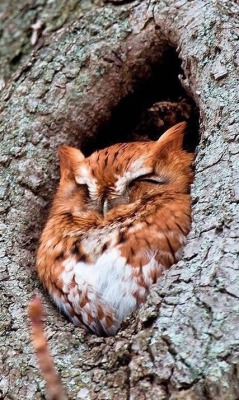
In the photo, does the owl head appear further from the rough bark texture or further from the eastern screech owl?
the rough bark texture

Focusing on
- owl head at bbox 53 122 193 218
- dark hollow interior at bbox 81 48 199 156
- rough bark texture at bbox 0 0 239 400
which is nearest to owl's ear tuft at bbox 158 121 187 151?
owl head at bbox 53 122 193 218

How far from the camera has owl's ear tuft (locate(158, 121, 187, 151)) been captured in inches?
109

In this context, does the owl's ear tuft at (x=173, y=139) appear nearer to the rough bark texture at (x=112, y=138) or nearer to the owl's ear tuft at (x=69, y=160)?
the rough bark texture at (x=112, y=138)

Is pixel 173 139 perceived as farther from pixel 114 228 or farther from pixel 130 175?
pixel 114 228

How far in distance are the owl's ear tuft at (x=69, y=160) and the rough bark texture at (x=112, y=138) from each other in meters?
0.14

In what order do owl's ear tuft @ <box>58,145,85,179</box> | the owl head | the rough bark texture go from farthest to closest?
1. owl's ear tuft @ <box>58,145,85,179</box>
2. the owl head
3. the rough bark texture

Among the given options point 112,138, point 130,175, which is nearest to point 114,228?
point 130,175

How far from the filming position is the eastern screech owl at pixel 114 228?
239cm

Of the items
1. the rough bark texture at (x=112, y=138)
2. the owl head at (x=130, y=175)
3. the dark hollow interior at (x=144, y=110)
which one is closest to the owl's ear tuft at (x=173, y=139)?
the owl head at (x=130, y=175)

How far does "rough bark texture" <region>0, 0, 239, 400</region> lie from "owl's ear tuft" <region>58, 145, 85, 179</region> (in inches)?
5.3

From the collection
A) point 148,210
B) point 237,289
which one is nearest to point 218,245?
point 237,289

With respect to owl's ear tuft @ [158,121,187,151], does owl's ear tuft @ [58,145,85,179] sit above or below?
above

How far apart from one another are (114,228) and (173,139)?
18.2 inches

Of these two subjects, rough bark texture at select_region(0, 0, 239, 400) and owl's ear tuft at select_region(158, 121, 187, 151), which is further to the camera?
owl's ear tuft at select_region(158, 121, 187, 151)
